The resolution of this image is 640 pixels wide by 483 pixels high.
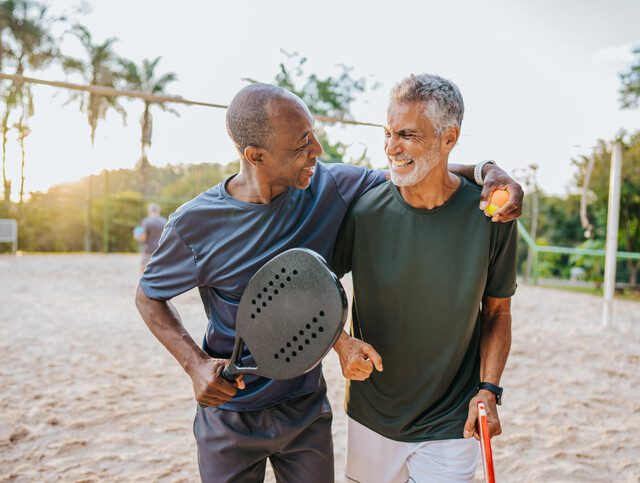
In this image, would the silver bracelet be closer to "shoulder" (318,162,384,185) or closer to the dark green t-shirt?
the dark green t-shirt

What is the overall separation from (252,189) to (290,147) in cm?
19

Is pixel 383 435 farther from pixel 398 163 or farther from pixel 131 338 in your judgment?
pixel 131 338

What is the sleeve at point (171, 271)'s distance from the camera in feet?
6.06

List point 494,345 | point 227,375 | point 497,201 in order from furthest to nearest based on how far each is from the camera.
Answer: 1. point 494,345
2. point 497,201
3. point 227,375

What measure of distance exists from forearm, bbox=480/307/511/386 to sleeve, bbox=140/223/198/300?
102 centimetres


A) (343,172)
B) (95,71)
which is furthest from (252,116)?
(95,71)

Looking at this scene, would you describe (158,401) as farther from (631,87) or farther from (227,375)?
(631,87)

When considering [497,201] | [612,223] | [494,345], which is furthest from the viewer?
[612,223]

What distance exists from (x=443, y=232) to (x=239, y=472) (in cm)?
103

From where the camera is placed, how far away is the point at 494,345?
2.04m

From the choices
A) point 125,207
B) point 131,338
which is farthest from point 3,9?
point 131,338

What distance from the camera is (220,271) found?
72.5 inches

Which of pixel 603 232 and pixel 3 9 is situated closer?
pixel 603 232

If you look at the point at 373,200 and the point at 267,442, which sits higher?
the point at 373,200
